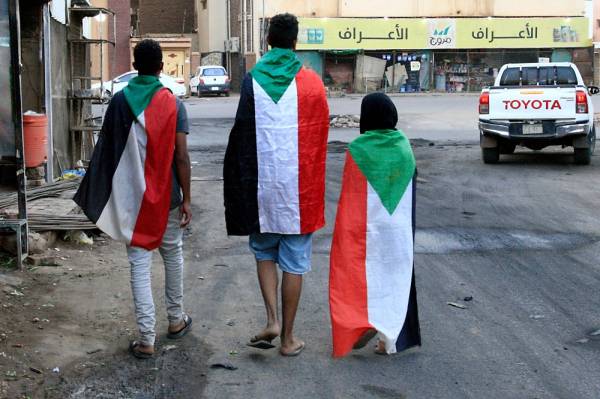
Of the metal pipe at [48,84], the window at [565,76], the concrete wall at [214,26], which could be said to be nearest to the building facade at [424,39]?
the concrete wall at [214,26]

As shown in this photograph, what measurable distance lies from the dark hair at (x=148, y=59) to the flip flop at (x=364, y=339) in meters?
2.05

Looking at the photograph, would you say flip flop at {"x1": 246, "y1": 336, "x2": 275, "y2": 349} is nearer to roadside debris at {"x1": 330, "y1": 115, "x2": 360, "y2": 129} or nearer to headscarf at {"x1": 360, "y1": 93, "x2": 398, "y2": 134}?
headscarf at {"x1": 360, "y1": 93, "x2": 398, "y2": 134}

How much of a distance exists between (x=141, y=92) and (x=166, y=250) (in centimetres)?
100

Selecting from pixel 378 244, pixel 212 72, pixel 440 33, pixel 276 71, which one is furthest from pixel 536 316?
pixel 440 33

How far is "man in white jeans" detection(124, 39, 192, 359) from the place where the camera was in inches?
222

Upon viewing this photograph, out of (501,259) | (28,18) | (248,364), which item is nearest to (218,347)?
(248,364)

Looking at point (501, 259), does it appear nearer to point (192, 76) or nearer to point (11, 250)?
point (11, 250)

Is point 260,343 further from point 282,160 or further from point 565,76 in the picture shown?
point 565,76

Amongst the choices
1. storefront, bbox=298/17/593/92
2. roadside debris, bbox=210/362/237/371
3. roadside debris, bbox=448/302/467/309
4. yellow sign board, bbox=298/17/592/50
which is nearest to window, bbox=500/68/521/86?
roadside debris, bbox=448/302/467/309

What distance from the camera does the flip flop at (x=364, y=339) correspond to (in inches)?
223

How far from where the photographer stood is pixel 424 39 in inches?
2082

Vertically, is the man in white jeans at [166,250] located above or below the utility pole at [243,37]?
below

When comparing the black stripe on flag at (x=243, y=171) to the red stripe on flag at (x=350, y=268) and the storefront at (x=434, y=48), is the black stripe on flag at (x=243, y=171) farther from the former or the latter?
the storefront at (x=434, y=48)

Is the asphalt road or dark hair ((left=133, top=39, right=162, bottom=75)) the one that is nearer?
the asphalt road
